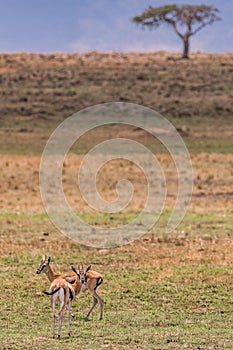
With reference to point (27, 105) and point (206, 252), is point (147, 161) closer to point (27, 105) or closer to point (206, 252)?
point (27, 105)

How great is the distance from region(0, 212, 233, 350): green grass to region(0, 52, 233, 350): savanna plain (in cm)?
2

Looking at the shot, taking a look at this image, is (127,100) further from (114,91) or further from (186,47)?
(186,47)

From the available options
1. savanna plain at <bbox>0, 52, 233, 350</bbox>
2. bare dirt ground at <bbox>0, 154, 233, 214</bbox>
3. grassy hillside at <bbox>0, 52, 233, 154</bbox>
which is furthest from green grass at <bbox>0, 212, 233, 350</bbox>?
grassy hillside at <bbox>0, 52, 233, 154</bbox>

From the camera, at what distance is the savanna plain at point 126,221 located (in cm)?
980

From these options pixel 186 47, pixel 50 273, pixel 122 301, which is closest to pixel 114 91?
pixel 186 47

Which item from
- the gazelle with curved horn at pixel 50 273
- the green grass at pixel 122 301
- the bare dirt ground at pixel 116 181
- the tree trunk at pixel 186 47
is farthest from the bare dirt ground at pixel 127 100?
the gazelle with curved horn at pixel 50 273

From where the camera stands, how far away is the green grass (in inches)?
349

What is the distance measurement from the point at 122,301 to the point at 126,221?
8525 millimetres

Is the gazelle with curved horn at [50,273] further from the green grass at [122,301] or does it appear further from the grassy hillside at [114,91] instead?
the grassy hillside at [114,91]

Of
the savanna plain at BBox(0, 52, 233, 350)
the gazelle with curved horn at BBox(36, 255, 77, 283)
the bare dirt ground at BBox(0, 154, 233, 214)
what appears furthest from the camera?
the bare dirt ground at BBox(0, 154, 233, 214)

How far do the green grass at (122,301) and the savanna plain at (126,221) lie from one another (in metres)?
0.02

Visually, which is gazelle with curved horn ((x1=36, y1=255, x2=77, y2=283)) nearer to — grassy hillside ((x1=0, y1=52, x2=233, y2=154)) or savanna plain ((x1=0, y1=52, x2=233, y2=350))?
savanna plain ((x1=0, y1=52, x2=233, y2=350))

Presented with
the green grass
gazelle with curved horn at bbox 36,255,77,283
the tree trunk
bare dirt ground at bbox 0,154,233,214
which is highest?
the tree trunk

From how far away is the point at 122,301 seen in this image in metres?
11.5
